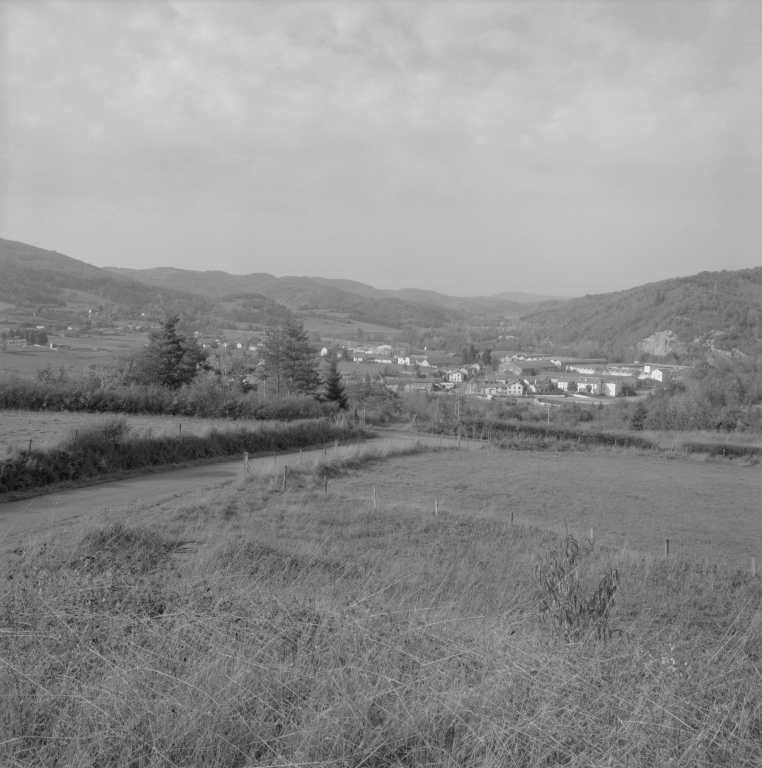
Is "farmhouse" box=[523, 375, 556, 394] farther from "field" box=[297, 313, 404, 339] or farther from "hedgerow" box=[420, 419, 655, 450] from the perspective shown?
"field" box=[297, 313, 404, 339]

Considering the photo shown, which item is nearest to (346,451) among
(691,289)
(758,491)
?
(758,491)

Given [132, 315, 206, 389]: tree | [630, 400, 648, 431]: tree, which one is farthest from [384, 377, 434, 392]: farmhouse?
[132, 315, 206, 389]: tree

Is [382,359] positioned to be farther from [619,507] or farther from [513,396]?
[619,507]

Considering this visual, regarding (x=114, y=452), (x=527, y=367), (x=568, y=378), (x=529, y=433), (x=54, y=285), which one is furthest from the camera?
(x=54, y=285)

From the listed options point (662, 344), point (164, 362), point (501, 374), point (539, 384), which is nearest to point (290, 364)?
point (164, 362)

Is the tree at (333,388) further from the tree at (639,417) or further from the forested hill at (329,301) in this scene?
the forested hill at (329,301)

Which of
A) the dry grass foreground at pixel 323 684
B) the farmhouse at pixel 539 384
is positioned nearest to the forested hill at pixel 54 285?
the farmhouse at pixel 539 384

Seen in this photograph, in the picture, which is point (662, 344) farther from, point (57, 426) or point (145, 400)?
point (57, 426)

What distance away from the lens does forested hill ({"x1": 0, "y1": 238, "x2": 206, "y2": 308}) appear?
8669cm

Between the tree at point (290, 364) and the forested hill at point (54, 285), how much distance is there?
153ft

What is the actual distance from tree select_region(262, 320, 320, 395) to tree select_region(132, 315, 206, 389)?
786 centimetres

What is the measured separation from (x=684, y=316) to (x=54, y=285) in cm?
9720

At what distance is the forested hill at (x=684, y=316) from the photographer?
99688 mm

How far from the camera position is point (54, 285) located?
97688 millimetres
